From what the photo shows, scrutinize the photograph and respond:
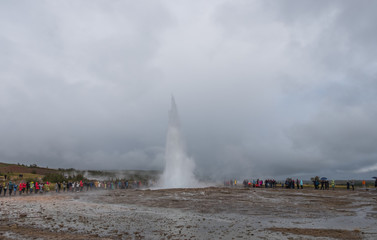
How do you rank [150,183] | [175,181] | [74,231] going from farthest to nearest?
[150,183]
[175,181]
[74,231]

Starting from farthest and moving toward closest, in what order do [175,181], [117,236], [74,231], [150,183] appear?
[150,183], [175,181], [74,231], [117,236]

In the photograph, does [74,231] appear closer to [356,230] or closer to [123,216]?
[123,216]

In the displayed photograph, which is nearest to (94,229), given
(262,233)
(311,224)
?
(262,233)

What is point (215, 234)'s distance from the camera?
1229cm

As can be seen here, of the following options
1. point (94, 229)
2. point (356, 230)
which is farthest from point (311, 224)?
point (94, 229)

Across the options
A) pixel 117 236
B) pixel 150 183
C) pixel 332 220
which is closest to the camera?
pixel 117 236

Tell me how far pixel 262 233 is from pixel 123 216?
28.4ft

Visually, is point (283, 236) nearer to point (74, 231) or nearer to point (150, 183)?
point (74, 231)

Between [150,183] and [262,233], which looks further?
[150,183]

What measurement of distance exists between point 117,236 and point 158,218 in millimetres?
5074

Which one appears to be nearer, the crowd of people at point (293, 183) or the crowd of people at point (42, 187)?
the crowd of people at point (42, 187)

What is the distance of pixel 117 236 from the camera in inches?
461

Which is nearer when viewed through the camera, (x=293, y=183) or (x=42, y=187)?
(x=42, y=187)

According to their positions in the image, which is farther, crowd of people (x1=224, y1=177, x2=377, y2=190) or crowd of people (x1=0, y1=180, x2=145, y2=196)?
crowd of people (x1=224, y1=177, x2=377, y2=190)
